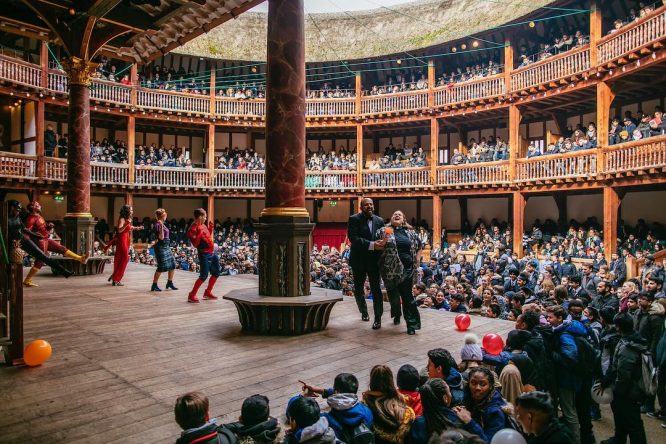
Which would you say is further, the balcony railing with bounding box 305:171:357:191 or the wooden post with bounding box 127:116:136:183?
the balcony railing with bounding box 305:171:357:191

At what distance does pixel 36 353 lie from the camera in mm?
3986

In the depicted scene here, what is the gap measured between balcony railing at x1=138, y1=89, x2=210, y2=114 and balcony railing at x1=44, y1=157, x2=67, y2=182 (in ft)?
14.9

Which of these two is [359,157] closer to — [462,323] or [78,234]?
[78,234]

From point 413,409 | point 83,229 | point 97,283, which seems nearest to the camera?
point 413,409

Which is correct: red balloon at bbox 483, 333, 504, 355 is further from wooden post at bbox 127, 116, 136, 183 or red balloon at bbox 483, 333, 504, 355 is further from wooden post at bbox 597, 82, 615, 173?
wooden post at bbox 127, 116, 136, 183

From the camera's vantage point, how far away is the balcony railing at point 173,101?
21344 mm

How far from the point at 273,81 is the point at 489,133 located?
63.8ft

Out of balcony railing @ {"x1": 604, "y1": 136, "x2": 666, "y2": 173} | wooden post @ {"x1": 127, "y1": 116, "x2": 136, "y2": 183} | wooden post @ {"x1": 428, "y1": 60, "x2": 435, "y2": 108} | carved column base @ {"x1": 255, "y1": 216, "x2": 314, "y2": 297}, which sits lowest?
carved column base @ {"x1": 255, "y1": 216, "x2": 314, "y2": 297}

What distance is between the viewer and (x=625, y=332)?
4238 mm

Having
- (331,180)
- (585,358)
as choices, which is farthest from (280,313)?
(331,180)

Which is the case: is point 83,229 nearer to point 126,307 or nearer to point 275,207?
point 126,307

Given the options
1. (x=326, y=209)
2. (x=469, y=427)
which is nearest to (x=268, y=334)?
(x=469, y=427)

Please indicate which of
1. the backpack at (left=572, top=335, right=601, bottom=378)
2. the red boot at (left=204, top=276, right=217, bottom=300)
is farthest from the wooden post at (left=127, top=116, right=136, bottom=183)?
the backpack at (left=572, top=335, right=601, bottom=378)

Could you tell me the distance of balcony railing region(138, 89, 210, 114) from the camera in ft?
70.0
